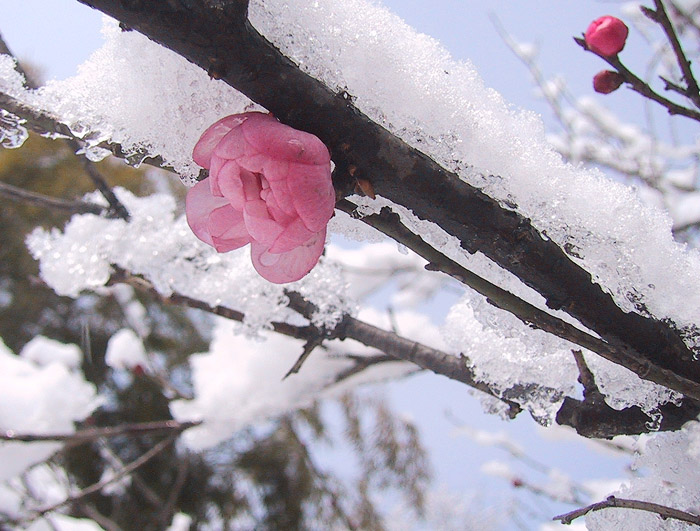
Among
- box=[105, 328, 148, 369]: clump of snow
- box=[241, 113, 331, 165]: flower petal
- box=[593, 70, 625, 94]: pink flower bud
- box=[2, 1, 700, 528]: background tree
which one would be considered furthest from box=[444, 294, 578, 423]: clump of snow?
box=[105, 328, 148, 369]: clump of snow

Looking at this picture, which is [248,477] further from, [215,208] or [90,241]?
[215,208]

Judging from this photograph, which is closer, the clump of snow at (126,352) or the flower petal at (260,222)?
the flower petal at (260,222)

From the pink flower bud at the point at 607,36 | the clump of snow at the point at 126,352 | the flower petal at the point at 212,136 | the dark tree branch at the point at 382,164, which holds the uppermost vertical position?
the pink flower bud at the point at 607,36

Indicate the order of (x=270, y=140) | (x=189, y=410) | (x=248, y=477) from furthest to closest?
(x=248, y=477), (x=189, y=410), (x=270, y=140)

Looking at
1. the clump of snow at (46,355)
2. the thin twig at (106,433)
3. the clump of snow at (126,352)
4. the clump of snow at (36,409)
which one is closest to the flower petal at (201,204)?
the thin twig at (106,433)

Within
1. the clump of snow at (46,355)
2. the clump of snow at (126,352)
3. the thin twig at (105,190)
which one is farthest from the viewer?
the clump of snow at (46,355)

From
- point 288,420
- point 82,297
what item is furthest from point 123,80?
point 82,297

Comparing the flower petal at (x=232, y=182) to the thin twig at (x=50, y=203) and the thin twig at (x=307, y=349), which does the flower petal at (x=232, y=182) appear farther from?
the thin twig at (x=50, y=203)

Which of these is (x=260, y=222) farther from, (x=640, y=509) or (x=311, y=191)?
(x=640, y=509)
